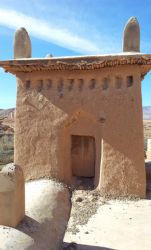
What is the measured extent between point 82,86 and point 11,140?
2048 cm

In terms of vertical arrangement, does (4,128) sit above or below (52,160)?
above

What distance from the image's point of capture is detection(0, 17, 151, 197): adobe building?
415 inches

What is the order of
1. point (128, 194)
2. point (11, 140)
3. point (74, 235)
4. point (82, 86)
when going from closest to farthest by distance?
point (74, 235) < point (128, 194) < point (82, 86) < point (11, 140)

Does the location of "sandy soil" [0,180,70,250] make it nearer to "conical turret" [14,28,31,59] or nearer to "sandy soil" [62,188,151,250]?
"sandy soil" [62,188,151,250]

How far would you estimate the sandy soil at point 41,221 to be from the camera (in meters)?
6.46

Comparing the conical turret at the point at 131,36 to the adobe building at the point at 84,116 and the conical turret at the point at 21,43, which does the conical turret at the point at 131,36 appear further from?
the conical turret at the point at 21,43

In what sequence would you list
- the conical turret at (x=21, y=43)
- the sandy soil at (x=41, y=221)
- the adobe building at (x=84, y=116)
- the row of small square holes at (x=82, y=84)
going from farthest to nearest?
the conical turret at (x=21, y=43), the row of small square holes at (x=82, y=84), the adobe building at (x=84, y=116), the sandy soil at (x=41, y=221)

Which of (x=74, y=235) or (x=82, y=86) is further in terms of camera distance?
(x=82, y=86)

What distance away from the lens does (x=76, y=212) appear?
9570mm

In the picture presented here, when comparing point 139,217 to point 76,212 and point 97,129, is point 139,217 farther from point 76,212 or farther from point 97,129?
point 97,129

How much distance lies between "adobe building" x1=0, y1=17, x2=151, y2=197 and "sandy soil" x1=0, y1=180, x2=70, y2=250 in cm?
119

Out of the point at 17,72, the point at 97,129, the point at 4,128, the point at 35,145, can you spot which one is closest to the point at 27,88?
the point at 17,72

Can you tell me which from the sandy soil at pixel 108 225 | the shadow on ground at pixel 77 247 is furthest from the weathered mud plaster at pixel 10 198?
the sandy soil at pixel 108 225

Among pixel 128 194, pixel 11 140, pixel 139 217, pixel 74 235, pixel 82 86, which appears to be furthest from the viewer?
pixel 11 140
